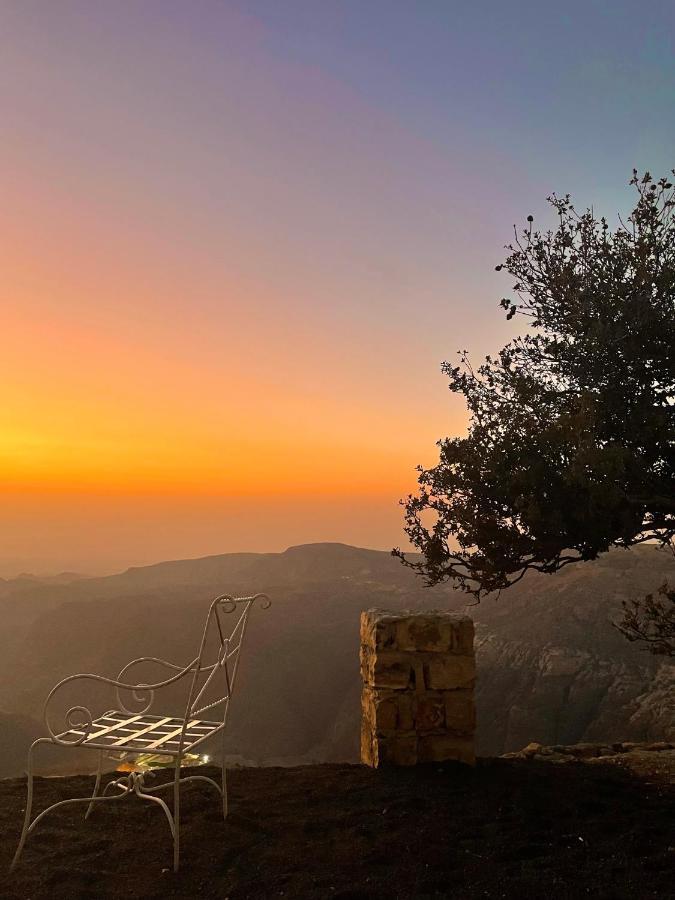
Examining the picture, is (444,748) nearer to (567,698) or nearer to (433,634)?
(433,634)

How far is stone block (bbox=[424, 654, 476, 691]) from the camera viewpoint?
5.61 metres

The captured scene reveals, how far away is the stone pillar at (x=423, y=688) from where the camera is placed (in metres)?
5.54

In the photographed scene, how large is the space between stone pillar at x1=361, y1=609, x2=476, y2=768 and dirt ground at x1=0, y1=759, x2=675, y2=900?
8.3 inches

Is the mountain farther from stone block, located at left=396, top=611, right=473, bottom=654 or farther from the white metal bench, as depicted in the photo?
the white metal bench

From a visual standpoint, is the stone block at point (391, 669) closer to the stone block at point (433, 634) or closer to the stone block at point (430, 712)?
the stone block at point (433, 634)

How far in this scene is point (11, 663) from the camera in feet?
144

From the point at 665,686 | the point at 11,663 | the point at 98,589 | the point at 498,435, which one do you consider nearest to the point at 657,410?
the point at 498,435

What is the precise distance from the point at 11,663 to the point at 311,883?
48.3 m

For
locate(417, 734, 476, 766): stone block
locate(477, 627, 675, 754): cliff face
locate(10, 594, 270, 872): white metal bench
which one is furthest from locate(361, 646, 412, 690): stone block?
locate(477, 627, 675, 754): cliff face

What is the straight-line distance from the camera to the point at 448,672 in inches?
221

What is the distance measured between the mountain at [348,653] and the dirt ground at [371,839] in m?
19.0

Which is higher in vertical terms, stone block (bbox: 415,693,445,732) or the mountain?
stone block (bbox: 415,693,445,732)

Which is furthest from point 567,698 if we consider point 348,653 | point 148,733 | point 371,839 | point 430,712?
point 148,733

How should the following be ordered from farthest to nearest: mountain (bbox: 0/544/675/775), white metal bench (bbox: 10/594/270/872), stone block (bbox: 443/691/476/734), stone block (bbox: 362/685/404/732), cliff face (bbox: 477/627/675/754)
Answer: mountain (bbox: 0/544/675/775)
cliff face (bbox: 477/627/675/754)
stone block (bbox: 443/691/476/734)
stone block (bbox: 362/685/404/732)
white metal bench (bbox: 10/594/270/872)
